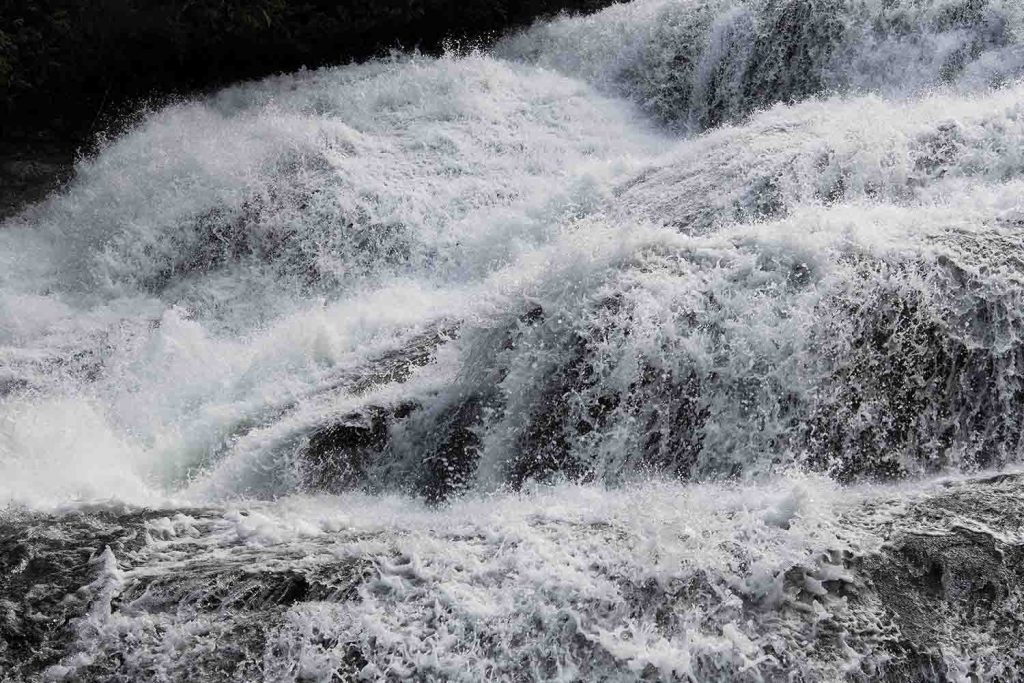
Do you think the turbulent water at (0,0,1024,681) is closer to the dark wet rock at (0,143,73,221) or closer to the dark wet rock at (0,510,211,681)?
the dark wet rock at (0,510,211,681)

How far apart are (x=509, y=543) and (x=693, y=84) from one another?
7717 millimetres

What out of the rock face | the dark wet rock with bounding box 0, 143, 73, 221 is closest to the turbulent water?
the rock face

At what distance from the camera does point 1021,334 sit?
4.86 m

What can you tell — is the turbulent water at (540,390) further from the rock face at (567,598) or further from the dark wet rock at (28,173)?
the dark wet rock at (28,173)

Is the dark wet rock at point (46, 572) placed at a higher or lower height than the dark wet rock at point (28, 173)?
lower

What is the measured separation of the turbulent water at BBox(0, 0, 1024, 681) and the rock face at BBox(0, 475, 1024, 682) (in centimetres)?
1

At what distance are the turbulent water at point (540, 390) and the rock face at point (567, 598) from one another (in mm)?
12

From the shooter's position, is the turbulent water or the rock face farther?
the turbulent water

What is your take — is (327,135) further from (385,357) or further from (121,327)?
(385,357)

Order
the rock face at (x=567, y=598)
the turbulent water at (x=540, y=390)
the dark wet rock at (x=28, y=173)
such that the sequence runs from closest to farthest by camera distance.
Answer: the rock face at (x=567, y=598) → the turbulent water at (x=540, y=390) → the dark wet rock at (x=28, y=173)

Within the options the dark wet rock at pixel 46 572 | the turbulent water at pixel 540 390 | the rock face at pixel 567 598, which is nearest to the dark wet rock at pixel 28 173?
the turbulent water at pixel 540 390

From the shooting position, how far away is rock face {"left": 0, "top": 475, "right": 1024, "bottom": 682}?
335 centimetres

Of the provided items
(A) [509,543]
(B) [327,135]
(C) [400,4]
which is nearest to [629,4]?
(C) [400,4]

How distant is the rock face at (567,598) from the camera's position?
3.35 m
